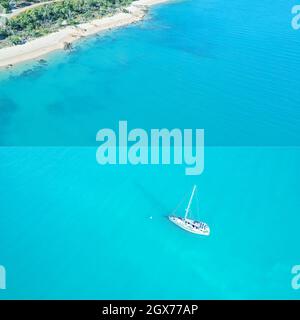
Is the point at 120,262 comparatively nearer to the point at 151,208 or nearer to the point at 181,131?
the point at 151,208

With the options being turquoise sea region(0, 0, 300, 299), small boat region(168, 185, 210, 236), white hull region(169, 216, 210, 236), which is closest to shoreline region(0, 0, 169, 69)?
turquoise sea region(0, 0, 300, 299)

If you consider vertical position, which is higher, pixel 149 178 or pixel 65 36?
pixel 65 36

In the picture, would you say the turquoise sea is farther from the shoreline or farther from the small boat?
the shoreline

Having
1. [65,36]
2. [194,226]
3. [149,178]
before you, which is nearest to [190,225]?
[194,226]

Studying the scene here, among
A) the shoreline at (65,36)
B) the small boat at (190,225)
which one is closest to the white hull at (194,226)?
the small boat at (190,225)

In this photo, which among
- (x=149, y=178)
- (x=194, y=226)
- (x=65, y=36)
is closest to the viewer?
(x=194, y=226)

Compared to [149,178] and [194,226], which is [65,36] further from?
[194,226]
